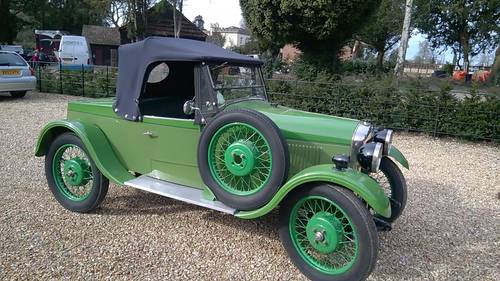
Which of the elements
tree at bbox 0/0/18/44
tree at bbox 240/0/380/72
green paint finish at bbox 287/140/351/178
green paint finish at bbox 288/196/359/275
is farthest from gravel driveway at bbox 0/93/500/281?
tree at bbox 0/0/18/44

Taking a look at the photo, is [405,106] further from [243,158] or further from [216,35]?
[216,35]

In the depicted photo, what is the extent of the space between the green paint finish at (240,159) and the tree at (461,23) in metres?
28.7

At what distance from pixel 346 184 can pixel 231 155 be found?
3.33 ft

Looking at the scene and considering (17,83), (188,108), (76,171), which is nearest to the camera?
(188,108)

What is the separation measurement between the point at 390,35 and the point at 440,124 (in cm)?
3062

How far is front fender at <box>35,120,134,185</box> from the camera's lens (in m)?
4.03

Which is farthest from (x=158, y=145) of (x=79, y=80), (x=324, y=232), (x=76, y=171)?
(x=79, y=80)

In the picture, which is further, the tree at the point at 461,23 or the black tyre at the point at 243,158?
the tree at the point at 461,23

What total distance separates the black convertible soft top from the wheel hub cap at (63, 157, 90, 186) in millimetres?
728

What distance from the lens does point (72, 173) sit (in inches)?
170

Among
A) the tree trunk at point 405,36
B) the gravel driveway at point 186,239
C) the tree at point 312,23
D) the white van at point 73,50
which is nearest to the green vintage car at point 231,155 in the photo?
the gravel driveway at point 186,239

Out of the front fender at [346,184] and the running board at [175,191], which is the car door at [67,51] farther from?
the front fender at [346,184]

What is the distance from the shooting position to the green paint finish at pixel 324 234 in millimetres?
3072

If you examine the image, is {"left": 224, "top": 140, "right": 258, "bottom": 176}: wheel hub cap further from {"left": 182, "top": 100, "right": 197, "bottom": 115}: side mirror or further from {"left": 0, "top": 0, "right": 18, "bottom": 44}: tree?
{"left": 0, "top": 0, "right": 18, "bottom": 44}: tree
